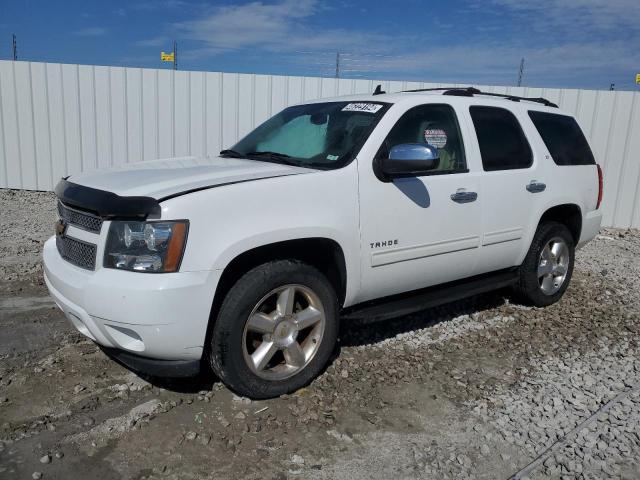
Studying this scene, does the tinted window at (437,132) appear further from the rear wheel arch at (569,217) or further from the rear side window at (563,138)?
the rear wheel arch at (569,217)

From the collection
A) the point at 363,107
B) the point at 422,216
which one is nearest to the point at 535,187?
the point at 422,216

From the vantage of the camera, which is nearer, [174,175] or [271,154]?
[174,175]

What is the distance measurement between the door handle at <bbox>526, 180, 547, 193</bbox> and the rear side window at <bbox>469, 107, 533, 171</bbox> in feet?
0.51

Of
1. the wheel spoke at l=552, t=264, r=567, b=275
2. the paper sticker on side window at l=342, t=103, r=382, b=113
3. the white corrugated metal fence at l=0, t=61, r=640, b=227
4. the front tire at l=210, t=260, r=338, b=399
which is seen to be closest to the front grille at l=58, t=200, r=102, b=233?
the front tire at l=210, t=260, r=338, b=399

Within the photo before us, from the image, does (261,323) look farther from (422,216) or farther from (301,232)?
(422,216)

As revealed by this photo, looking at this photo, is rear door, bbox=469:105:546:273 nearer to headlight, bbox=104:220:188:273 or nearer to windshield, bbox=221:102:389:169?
windshield, bbox=221:102:389:169

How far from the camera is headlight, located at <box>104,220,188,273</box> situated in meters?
2.80

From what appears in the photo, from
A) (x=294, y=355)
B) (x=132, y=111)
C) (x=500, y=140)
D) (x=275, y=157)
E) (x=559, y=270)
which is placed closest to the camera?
(x=294, y=355)

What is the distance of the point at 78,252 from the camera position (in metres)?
3.14

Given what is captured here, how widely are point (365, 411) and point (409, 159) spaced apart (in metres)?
1.58

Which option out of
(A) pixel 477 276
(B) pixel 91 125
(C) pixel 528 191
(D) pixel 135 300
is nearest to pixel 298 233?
(D) pixel 135 300

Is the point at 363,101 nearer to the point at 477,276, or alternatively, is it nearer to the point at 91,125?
the point at 477,276

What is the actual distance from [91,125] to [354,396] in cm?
821

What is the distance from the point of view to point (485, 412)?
11.0 ft
